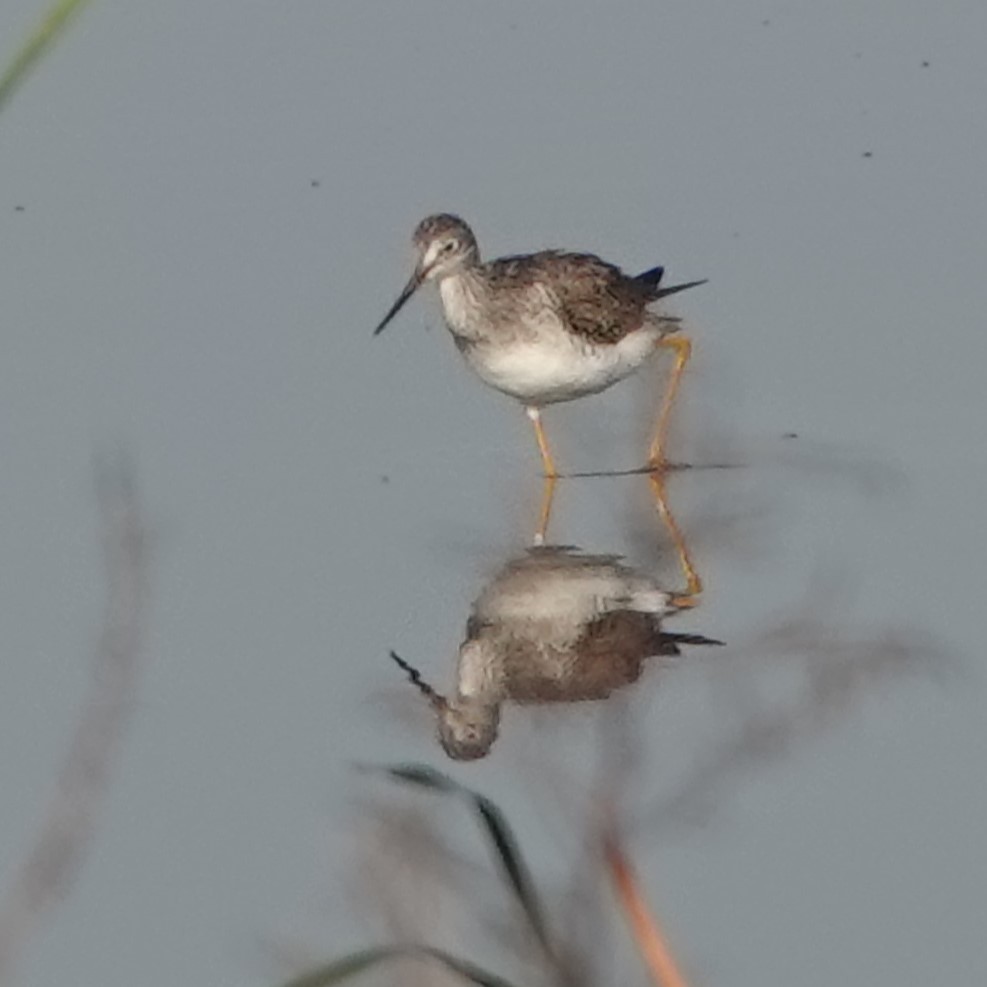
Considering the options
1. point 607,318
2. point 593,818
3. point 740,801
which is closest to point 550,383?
point 607,318

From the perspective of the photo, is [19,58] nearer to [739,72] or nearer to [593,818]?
[593,818]

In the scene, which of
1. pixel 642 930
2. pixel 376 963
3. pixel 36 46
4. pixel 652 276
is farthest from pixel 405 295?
pixel 376 963

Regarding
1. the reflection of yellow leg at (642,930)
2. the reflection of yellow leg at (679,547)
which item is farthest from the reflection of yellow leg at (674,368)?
the reflection of yellow leg at (642,930)

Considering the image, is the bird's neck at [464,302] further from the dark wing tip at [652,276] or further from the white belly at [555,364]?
the dark wing tip at [652,276]

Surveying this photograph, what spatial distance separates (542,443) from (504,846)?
4176 mm

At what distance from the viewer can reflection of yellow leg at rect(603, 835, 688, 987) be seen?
301cm

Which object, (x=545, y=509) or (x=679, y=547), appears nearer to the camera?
(x=679, y=547)

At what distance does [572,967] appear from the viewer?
107 inches

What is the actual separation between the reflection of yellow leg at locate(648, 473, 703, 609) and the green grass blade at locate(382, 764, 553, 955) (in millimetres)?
2884

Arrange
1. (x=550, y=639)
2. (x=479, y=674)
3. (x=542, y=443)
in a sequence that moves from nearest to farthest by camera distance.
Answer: (x=479, y=674) < (x=550, y=639) < (x=542, y=443)

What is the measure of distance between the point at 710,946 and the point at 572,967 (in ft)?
4.95

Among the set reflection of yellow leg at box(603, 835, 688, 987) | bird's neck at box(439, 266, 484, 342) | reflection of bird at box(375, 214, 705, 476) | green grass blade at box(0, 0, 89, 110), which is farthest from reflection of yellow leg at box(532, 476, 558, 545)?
green grass blade at box(0, 0, 89, 110)

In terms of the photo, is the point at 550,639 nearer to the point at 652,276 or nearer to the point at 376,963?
the point at 652,276

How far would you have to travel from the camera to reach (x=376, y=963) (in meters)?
2.73
